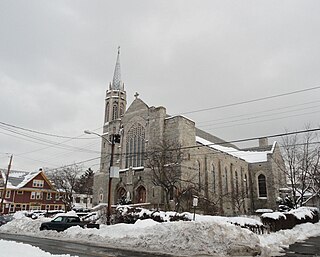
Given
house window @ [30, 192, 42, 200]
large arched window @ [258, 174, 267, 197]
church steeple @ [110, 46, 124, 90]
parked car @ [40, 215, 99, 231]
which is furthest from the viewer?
house window @ [30, 192, 42, 200]

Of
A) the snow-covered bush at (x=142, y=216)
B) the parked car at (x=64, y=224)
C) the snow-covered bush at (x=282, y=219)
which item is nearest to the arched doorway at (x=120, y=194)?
the snow-covered bush at (x=142, y=216)

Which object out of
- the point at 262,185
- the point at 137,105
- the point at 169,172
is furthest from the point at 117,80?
the point at 262,185

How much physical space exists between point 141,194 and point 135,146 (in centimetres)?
768

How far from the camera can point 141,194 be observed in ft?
131

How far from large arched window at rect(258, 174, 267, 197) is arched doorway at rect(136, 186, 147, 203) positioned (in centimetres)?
2811

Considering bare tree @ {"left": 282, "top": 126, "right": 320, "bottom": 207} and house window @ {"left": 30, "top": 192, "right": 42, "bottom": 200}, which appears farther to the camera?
house window @ {"left": 30, "top": 192, "right": 42, "bottom": 200}

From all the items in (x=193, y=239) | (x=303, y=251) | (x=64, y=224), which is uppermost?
(x=193, y=239)

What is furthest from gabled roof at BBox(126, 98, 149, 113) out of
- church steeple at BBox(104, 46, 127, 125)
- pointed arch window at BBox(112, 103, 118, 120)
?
pointed arch window at BBox(112, 103, 118, 120)

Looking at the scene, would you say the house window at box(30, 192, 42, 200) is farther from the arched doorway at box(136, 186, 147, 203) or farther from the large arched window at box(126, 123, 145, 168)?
the arched doorway at box(136, 186, 147, 203)

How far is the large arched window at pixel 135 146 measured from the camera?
140ft

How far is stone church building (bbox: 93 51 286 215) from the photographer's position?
36.7 meters

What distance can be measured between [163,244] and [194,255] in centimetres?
209

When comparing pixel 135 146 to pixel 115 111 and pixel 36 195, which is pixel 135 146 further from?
pixel 36 195

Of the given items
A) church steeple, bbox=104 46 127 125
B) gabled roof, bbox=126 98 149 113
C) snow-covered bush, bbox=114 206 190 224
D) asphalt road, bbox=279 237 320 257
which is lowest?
asphalt road, bbox=279 237 320 257
